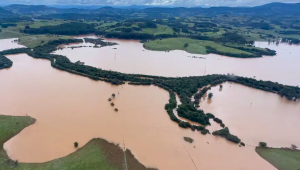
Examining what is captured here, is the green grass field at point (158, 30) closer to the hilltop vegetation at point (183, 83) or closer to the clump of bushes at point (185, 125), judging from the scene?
the hilltop vegetation at point (183, 83)

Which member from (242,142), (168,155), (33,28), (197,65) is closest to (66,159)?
(168,155)

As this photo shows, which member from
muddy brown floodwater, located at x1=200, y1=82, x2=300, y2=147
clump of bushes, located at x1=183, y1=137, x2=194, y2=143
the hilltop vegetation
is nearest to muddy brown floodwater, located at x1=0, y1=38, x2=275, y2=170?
clump of bushes, located at x1=183, y1=137, x2=194, y2=143

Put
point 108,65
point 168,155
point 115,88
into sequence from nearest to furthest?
point 168,155
point 115,88
point 108,65

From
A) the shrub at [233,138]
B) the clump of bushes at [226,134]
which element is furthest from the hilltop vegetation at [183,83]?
the shrub at [233,138]

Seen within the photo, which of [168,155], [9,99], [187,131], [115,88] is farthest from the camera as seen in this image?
[115,88]

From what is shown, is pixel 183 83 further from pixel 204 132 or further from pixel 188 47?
pixel 188 47

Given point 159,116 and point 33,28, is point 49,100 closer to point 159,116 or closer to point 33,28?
point 159,116

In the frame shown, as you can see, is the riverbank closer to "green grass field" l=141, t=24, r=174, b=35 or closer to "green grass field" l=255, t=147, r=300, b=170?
"green grass field" l=141, t=24, r=174, b=35
